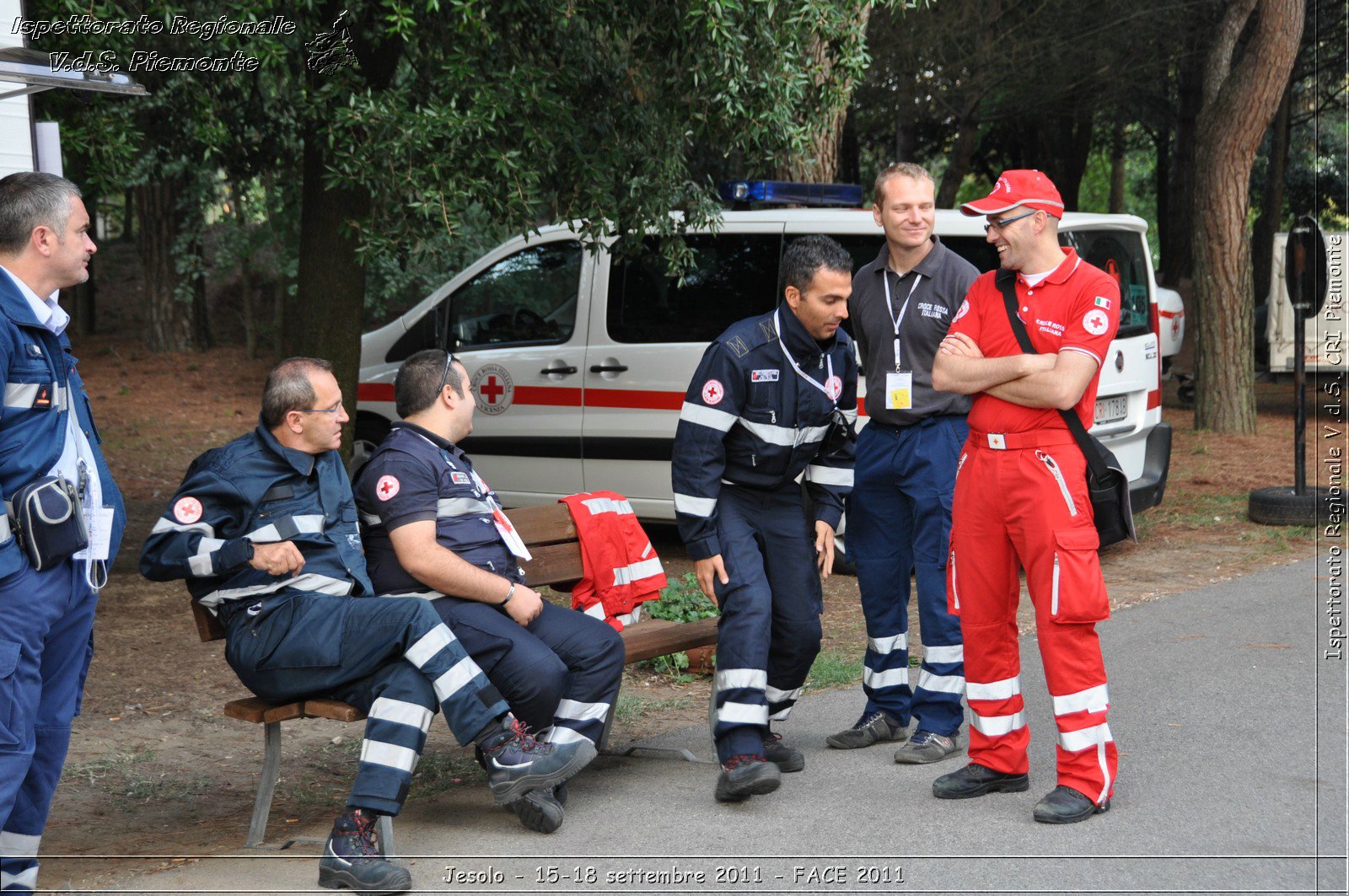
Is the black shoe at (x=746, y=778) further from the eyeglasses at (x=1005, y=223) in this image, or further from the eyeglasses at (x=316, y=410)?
the eyeglasses at (x=1005, y=223)

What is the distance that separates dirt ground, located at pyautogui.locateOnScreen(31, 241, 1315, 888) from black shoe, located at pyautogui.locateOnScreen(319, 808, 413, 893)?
52 cm

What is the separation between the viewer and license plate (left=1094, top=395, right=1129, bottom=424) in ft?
25.3

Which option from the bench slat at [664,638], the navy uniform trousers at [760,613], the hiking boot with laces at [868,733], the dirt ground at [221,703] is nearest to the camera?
the navy uniform trousers at [760,613]

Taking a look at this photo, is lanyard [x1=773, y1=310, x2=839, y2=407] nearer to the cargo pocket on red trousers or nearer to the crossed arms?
the crossed arms

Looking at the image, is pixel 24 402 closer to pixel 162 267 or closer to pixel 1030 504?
pixel 1030 504

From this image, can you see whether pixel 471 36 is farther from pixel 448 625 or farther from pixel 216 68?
pixel 448 625

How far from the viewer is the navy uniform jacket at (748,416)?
14.7 feet

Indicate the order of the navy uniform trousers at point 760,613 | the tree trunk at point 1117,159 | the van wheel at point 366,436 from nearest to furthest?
the navy uniform trousers at point 760,613
the van wheel at point 366,436
the tree trunk at point 1117,159

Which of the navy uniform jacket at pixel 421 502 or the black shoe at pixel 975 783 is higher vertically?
the navy uniform jacket at pixel 421 502

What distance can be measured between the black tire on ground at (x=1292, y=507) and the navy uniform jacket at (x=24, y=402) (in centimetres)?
777

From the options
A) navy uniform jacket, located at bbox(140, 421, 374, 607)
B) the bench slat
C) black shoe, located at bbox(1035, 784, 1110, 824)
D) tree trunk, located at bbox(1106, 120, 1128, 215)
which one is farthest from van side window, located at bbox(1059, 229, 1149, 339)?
tree trunk, located at bbox(1106, 120, 1128, 215)

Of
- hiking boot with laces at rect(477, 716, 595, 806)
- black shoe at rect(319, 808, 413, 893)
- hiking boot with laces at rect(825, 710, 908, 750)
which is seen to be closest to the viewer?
black shoe at rect(319, 808, 413, 893)

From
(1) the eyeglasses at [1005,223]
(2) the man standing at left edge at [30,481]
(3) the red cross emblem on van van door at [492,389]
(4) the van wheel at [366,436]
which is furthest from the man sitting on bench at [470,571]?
(4) the van wheel at [366,436]

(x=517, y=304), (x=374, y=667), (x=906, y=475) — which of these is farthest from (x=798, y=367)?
(x=517, y=304)
